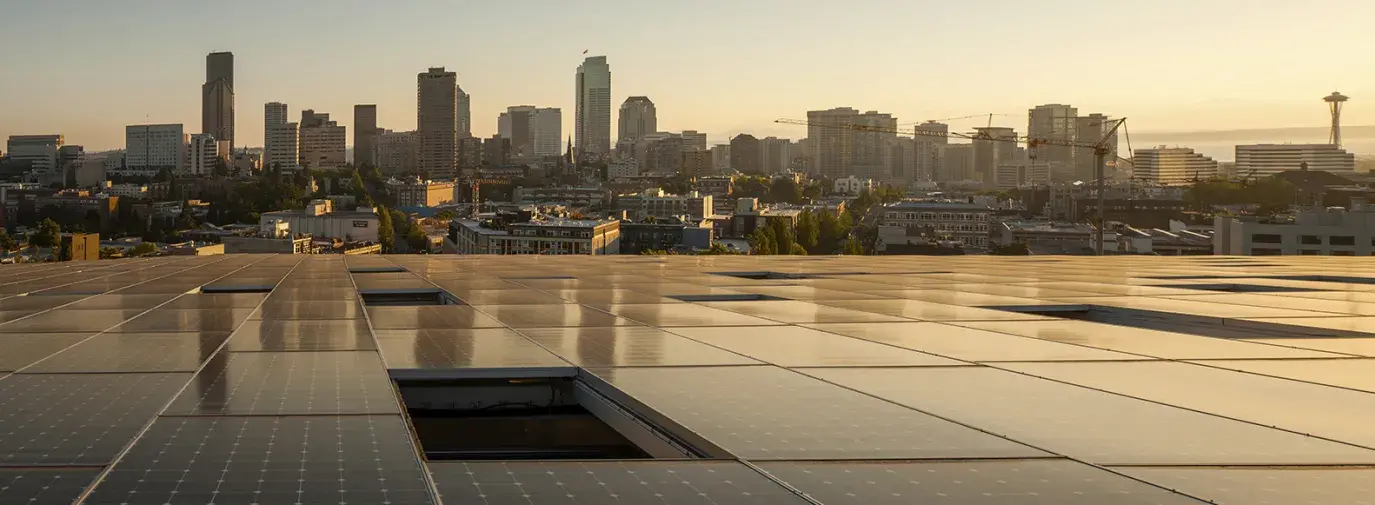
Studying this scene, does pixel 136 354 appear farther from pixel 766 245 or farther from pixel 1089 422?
pixel 766 245

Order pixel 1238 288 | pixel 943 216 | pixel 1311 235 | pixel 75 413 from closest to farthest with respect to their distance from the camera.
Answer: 1. pixel 75 413
2. pixel 1238 288
3. pixel 1311 235
4. pixel 943 216

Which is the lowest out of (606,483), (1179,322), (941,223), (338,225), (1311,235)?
(606,483)

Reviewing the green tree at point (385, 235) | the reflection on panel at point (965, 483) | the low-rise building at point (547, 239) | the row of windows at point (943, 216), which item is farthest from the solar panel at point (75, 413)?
the row of windows at point (943, 216)

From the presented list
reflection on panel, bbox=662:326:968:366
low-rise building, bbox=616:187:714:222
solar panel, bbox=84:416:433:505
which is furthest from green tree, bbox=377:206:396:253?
solar panel, bbox=84:416:433:505

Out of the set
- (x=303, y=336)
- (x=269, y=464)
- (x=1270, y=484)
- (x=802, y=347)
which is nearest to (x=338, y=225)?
(x=303, y=336)

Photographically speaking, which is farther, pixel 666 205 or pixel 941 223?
pixel 666 205

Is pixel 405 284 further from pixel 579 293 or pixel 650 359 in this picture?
pixel 650 359

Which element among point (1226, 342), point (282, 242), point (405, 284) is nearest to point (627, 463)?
point (1226, 342)
